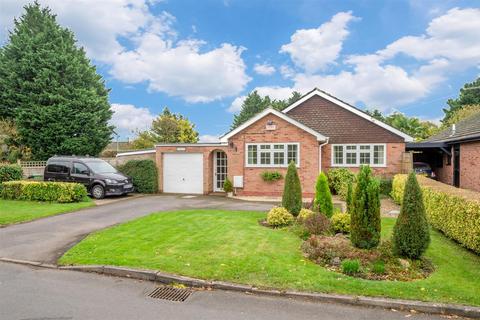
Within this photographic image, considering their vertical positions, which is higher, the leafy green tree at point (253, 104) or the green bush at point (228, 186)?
the leafy green tree at point (253, 104)

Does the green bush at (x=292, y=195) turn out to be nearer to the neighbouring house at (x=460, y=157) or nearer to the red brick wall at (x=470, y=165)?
the neighbouring house at (x=460, y=157)

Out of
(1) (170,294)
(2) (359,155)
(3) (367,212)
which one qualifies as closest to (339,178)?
(2) (359,155)

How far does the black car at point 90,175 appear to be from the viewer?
1711cm

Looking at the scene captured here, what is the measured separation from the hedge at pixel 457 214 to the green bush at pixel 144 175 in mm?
14244

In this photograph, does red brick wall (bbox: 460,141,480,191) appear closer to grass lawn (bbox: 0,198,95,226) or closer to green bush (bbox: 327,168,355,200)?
green bush (bbox: 327,168,355,200)

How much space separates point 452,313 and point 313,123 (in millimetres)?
A: 16495

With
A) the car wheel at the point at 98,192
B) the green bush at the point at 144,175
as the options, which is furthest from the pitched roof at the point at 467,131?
the car wheel at the point at 98,192

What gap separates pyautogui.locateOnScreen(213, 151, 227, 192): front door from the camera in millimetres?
20172

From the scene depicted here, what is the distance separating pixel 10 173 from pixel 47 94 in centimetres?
1016

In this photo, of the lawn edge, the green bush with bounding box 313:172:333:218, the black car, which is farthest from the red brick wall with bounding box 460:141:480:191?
the black car

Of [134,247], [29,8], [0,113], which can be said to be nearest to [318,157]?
[134,247]

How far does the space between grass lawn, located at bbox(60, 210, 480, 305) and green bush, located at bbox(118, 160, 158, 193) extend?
31.5ft

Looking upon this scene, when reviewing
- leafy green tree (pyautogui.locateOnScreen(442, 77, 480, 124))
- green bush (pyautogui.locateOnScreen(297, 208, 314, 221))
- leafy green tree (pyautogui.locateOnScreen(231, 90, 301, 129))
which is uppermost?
leafy green tree (pyautogui.locateOnScreen(231, 90, 301, 129))

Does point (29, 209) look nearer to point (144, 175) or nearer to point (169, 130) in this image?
point (144, 175)
